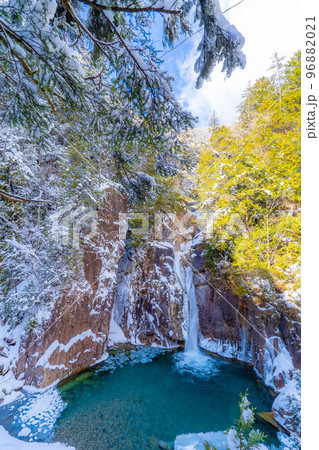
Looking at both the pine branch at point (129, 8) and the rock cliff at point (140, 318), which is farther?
the rock cliff at point (140, 318)

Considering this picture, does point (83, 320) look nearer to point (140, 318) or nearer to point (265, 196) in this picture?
point (140, 318)

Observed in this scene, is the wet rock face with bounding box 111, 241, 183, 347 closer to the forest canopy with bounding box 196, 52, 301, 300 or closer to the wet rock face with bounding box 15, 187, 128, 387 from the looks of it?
the wet rock face with bounding box 15, 187, 128, 387

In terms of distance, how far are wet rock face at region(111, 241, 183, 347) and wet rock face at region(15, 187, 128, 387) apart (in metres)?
1.65

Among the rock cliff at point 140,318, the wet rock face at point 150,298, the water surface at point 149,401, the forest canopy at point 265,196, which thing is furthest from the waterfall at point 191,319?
the forest canopy at point 265,196

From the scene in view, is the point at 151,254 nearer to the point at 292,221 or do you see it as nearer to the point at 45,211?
the point at 45,211

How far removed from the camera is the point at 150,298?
887 cm

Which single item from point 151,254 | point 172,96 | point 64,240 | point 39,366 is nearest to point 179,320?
point 151,254

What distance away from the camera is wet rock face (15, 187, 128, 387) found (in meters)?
5.07

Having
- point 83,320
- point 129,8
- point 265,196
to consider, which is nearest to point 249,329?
point 265,196

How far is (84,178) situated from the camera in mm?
6352

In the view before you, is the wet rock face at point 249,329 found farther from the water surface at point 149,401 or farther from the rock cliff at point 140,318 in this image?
the water surface at point 149,401

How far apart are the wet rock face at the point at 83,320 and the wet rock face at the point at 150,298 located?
5.41 feet

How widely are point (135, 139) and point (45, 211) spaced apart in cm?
496

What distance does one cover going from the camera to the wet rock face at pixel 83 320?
507 centimetres
